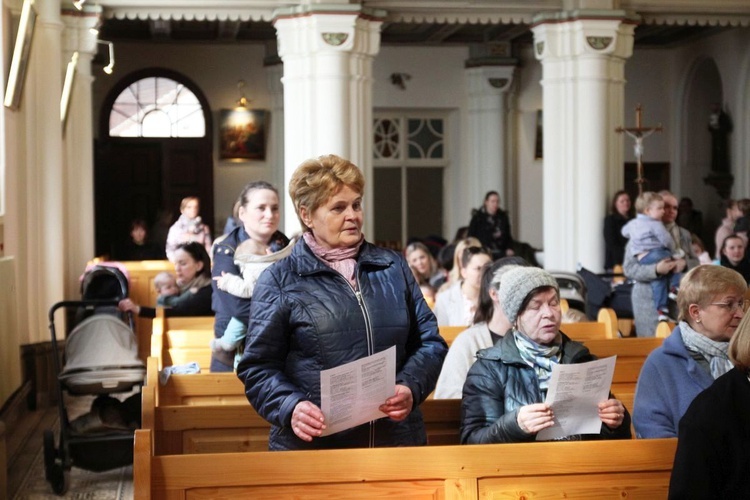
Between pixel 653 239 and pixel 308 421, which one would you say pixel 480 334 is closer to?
pixel 308 421

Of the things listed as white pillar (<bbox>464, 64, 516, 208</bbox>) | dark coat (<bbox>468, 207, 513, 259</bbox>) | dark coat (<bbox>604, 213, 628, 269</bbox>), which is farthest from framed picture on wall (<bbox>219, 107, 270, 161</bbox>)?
dark coat (<bbox>604, 213, 628, 269</bbox>)

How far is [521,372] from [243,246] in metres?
1.65

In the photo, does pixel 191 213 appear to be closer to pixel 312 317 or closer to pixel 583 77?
pixel 583 77

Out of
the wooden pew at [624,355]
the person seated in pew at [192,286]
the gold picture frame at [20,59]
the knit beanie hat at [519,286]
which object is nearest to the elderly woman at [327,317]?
the knit beanie hat at [519,286]

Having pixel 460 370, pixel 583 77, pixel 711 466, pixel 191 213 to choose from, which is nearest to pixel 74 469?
pixel 460 370

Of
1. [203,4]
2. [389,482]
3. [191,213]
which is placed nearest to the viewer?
[389,482]

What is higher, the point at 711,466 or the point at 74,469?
the point at 711,466

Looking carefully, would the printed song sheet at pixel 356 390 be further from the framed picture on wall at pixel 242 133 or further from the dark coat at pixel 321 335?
the framed picture on wall at pixel 242 133

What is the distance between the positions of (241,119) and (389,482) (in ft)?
51.1

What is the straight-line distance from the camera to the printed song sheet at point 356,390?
3.34m

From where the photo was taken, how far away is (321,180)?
356 cm

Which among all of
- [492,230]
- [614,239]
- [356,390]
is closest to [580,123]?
[614,239]

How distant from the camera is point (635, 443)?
3.51 m

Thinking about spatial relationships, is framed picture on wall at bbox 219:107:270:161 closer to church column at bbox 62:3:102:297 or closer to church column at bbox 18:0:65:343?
church column at bbox 62:3:102:297
